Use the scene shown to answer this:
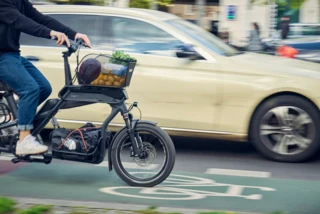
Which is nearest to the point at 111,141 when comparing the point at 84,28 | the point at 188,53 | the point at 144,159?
the point at 144,159

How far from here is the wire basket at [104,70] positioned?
5.86 meters

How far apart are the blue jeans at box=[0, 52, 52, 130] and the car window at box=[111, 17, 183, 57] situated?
2095 mm

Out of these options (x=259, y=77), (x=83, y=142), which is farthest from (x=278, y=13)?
(x=83, y=142)

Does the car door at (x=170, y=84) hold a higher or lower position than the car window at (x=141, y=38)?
lower

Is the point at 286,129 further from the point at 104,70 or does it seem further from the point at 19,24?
the point at 19,24

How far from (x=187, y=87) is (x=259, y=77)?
0.78 meters

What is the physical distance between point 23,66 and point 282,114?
9.44 feet

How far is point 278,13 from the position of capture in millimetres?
30734

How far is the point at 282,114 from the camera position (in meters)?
7.50

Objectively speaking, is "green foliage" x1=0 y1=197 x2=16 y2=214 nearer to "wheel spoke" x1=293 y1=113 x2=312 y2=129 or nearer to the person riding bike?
the person riding bike

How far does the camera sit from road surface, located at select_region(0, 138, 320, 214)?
570 centimetres

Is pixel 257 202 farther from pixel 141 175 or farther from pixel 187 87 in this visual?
pixel 187 87

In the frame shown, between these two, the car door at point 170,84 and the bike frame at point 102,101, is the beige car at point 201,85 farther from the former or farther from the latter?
the bike frame at point 102,101

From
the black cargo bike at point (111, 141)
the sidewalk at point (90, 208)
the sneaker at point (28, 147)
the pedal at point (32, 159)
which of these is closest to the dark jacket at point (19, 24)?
the black cargo bike at point (111, 141)
